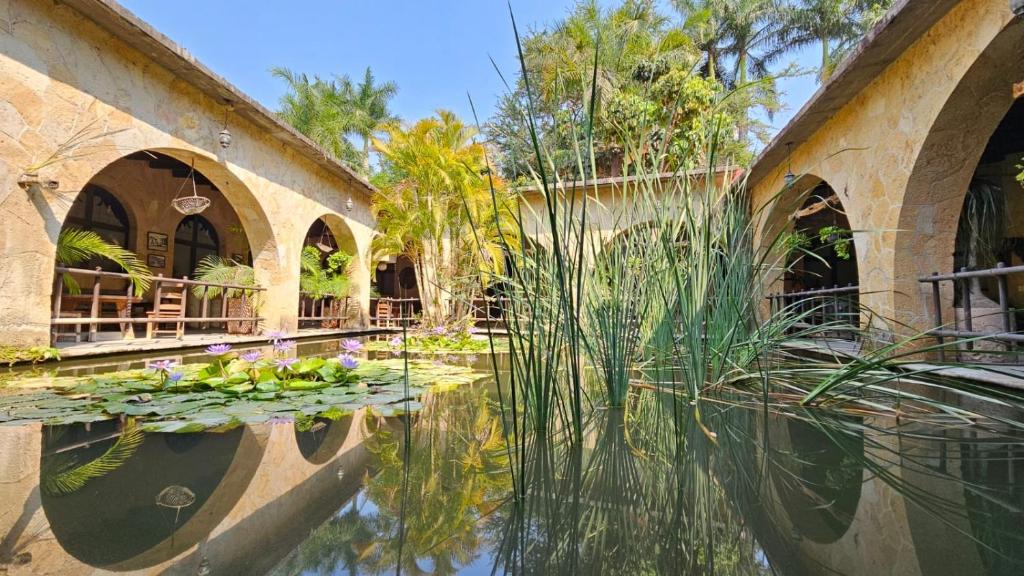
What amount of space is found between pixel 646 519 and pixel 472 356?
3.85m

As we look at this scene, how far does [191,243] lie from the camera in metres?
10.0

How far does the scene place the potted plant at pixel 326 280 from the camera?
8.18 meters

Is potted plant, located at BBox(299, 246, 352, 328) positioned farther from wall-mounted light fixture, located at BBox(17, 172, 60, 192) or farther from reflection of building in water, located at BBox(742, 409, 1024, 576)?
reflection of building in water, located at BBox(742, 409, 1024, 576)

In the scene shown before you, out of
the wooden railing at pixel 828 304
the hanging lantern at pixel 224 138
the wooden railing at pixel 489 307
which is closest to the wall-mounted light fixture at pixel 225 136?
the hanging lantern at pixel 224 138

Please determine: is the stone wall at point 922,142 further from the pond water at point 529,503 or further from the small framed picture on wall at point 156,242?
the small framed picture on wall at point 156,242

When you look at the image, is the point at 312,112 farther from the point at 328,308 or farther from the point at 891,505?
the point at 891,505

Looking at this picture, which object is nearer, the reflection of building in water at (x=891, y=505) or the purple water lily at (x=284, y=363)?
the reflection of building in water at (x=891, y=505)

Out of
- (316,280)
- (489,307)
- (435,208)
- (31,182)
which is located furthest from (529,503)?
(316,280)

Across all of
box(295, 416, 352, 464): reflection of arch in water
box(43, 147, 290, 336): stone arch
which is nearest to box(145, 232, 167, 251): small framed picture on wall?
box(43, 147, 290, 336): stone arch

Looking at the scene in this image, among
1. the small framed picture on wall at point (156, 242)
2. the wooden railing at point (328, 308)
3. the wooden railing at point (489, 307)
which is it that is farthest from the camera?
the small framed picture on wall at point (156, 242)

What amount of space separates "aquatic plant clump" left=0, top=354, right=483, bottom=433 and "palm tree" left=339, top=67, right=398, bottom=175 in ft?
56.8

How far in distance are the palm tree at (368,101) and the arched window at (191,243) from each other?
895 centimetres

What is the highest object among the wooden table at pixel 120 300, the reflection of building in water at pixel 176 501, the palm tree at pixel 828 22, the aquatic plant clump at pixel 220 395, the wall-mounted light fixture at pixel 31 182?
the palm tree at pixel 828 22

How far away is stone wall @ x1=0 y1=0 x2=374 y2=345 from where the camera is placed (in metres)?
3.70
